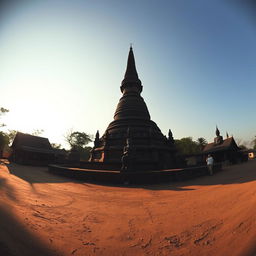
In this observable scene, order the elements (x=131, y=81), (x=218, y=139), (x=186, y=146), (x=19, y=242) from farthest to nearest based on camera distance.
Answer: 1. (x=186, y=146)
2. (x=218, y=139)
3. (x=131, y=81)
4. (x=19, y=242)

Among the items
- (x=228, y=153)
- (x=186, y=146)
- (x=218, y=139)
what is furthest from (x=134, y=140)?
(x=186, y=146)

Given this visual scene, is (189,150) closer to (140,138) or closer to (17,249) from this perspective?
(140,138)

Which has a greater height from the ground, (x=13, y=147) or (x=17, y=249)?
(x=13, y=147)

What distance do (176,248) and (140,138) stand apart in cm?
1354

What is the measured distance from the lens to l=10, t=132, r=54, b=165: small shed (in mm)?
22641

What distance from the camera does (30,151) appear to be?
22922mm

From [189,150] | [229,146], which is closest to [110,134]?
[229,146]

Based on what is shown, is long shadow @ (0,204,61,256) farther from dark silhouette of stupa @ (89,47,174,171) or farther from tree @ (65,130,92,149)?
tree @ (65,130,92,149)

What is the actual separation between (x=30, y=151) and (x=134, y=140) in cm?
1891

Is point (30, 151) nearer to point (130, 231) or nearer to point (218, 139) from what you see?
point (130, 231)

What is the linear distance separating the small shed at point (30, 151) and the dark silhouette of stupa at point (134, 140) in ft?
41.8

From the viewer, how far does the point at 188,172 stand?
954 cm

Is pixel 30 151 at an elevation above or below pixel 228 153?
below

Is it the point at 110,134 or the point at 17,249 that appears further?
the point at 110,134
